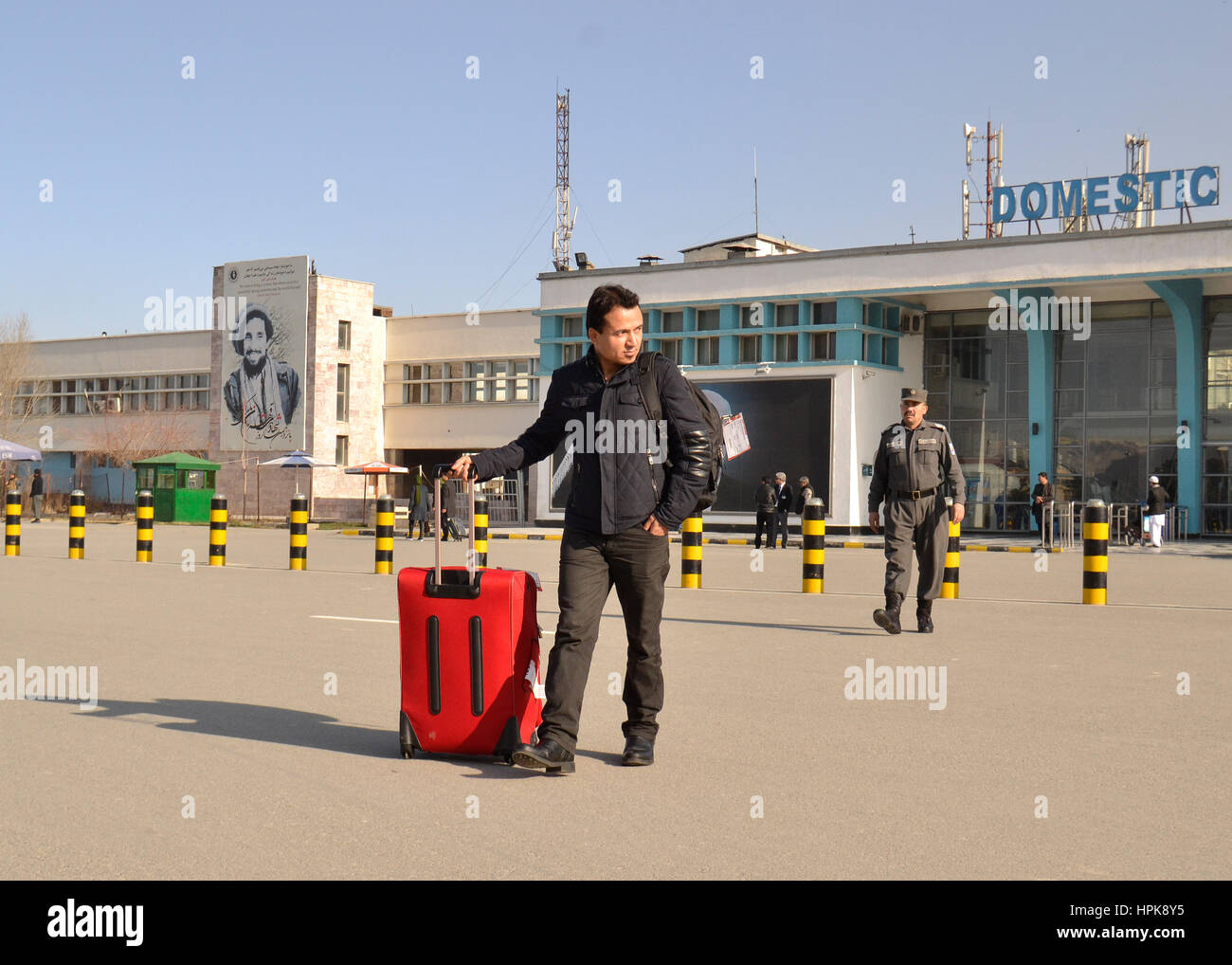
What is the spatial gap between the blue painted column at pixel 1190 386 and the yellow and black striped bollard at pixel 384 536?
2281 cm

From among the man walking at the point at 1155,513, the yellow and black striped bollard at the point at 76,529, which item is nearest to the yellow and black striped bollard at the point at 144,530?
the yellow and black striped bollard at the point at 76,529

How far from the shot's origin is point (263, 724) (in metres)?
6.87

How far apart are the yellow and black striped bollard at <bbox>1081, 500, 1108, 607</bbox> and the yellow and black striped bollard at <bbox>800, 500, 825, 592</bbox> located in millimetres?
2795

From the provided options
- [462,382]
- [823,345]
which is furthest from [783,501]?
[462,382]

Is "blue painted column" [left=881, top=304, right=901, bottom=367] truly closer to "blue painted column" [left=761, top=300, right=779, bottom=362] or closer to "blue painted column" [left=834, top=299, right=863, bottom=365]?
"blue painted column" [left=834, top=299, right=863, bottom=365]

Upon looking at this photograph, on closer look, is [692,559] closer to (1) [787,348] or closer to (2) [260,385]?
(1) [787,348]

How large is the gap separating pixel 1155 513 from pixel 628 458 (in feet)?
90.8

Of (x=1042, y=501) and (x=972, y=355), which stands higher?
(x=972, y=355)

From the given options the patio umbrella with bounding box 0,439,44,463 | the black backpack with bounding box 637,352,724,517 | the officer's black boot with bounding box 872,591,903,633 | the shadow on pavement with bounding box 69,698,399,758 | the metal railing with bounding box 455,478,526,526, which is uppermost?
the patio umbrella with bounding box 0,439,44,463

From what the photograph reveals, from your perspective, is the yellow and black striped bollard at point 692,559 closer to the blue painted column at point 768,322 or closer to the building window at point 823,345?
the building window at point 823,345

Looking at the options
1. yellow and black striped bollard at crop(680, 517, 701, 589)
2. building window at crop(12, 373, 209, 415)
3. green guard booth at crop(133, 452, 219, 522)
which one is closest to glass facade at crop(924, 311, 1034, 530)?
yellow and black striped bollard at crop(680, 517, 701, 589)

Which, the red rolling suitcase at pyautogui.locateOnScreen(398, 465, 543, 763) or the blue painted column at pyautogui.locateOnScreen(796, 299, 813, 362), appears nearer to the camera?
the red rolling suitcase at pyautogui.locateOnScreen(398, 465, 543, 763)

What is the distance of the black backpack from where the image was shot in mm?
5891
